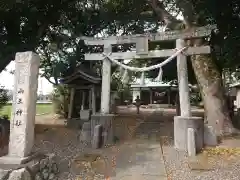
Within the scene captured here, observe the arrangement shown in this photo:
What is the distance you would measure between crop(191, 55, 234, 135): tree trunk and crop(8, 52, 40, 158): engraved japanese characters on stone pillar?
7.16 metres

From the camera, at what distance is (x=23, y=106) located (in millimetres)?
5723

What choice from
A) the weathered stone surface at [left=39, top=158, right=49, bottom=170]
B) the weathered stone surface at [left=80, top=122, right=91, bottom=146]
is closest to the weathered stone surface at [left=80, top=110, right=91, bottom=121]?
the weathered stone surface at [left=80, top=122, right=91, bottom=146]

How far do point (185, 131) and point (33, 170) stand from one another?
16.4 ft

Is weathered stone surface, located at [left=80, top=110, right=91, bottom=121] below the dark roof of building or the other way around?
below

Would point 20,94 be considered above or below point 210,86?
below

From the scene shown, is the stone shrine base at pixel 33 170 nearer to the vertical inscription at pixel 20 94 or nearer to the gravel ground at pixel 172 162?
the gravel ground at pixel 172 162

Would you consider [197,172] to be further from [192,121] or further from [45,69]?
[45,69]

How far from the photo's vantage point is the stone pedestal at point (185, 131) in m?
8.28

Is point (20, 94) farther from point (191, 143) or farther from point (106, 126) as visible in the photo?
point (191, 143)

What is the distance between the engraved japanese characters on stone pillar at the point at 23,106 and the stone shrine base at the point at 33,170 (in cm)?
31

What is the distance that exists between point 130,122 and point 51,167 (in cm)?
814

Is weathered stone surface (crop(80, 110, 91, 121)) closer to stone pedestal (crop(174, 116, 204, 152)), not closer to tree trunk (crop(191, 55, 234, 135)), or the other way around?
tree trunk (crop(191, 55, 234, 135))

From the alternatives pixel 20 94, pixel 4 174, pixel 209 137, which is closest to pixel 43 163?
pixel 4 174

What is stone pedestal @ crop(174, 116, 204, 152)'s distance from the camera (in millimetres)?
8281
